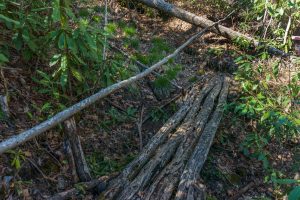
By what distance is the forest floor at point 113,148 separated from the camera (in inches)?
131

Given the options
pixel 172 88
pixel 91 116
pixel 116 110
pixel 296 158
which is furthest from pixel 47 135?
pixel 296 158

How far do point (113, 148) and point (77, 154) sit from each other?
0.82m

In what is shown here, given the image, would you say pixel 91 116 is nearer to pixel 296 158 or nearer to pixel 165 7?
pixel 296 158

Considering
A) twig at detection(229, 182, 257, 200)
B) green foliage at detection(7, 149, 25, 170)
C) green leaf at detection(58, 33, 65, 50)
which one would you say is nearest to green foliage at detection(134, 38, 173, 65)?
green leaf at detection(58, 33, 65, 50)

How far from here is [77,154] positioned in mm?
3496

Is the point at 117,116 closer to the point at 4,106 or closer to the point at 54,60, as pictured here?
the point at 54,60

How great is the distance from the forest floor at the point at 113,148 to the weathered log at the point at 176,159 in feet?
0.88

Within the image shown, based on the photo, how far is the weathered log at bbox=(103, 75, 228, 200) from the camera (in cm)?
337

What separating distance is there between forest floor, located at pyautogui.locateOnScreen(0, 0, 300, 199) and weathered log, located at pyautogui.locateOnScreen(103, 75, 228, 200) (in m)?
0.27

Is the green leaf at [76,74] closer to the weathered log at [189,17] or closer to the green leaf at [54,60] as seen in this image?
the green leaf at [54,60]

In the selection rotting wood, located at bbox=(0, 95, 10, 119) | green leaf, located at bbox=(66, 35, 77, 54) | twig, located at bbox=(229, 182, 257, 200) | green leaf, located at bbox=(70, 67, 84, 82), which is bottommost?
twig, located at bbox=(229, 182, 257, 200)

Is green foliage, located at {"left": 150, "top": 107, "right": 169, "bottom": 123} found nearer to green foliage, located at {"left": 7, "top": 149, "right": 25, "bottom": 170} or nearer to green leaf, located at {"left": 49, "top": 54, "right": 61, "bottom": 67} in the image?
green leaf, located at {"left": 49, "top": 54, "right": 61, "bottom": 67}

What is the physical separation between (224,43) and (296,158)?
458 cm

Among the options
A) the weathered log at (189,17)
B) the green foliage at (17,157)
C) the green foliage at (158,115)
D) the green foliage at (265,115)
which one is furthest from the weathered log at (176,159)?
the weathered log at (189,17)
